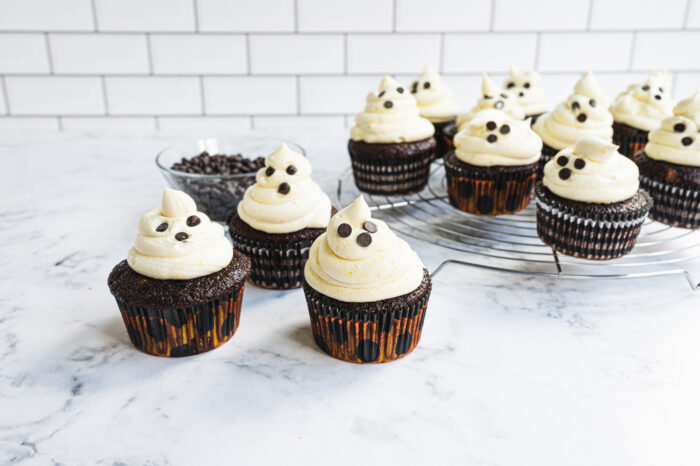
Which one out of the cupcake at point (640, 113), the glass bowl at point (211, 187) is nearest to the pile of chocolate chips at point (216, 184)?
the glass bowl at point (211, 187)

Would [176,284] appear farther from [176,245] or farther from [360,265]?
[360,265]

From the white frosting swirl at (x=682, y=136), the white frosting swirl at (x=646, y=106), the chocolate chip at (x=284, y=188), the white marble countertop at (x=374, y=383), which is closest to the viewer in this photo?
the white marble countertop at (x=374, y=383)

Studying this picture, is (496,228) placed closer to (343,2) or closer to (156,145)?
(343,2)

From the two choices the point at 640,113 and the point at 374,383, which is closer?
the point at 374,383

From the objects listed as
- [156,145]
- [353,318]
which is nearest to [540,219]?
[353,318]

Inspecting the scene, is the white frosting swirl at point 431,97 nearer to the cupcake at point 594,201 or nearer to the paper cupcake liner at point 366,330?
the cupcake at point 594,201

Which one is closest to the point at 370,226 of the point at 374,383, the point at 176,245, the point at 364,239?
the point at 364,239
